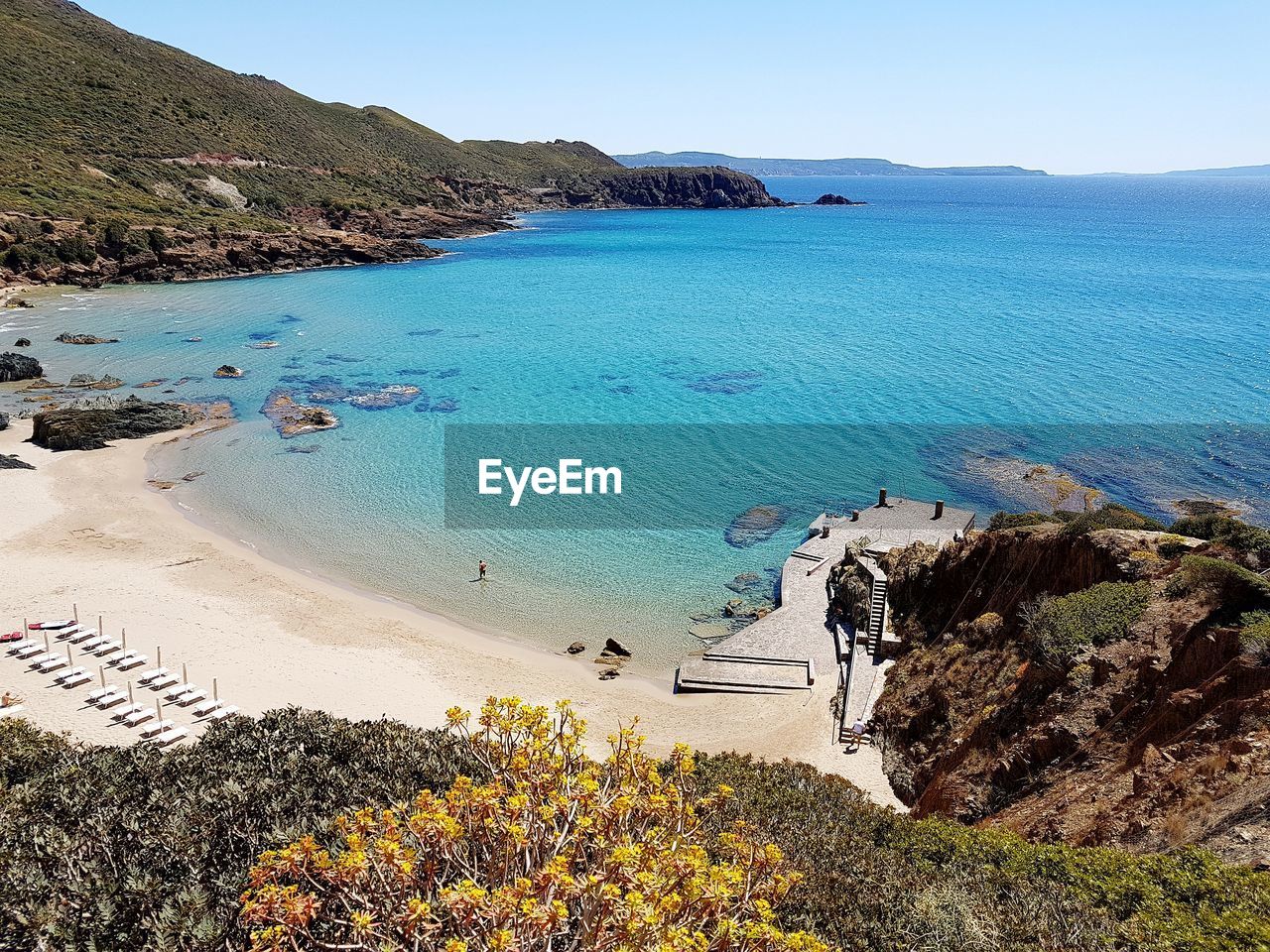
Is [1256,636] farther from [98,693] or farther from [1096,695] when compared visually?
[98,693]

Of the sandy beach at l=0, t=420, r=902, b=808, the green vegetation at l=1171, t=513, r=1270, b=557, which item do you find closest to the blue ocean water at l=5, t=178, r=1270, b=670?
the sandy beach at l=0, t=420, r=902, b=808

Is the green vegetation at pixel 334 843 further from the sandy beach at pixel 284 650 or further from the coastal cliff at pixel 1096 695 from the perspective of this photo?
the sandy beach at pixel 284 650

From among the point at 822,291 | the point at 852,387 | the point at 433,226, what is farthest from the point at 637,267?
the point at 852,387

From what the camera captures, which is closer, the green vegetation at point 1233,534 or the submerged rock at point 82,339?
the green vegetation at point 1233,534

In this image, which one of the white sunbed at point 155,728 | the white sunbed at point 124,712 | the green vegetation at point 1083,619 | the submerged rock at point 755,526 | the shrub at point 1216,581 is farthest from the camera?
the submerged rock at point 755,526

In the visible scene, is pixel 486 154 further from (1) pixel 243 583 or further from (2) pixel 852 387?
(1) pixel 243 583

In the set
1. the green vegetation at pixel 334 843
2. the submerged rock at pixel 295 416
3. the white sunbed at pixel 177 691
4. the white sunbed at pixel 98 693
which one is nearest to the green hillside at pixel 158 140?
the submerged rock at pixel 295 416

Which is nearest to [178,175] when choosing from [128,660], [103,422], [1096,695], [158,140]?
[158,140]
